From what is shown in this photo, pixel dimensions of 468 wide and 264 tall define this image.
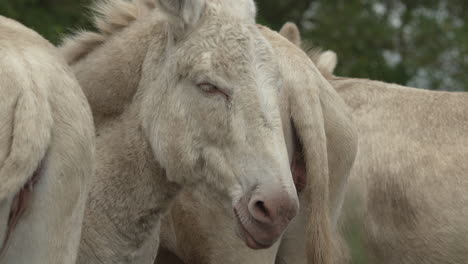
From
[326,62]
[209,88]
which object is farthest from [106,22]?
[326,62]

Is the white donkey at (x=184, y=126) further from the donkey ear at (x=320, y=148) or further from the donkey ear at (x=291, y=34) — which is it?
the donkey ear at (x=291, y=34)

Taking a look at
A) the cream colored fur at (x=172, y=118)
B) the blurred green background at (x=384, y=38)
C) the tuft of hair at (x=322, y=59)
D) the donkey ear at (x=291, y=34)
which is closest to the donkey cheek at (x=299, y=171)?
the cream colored fur at (x=172, y=118)

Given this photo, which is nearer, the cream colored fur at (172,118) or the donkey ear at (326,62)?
the cream colored fur at (172,118)

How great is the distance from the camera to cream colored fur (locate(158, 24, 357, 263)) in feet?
16.7

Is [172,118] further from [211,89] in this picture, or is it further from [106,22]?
[106,22]

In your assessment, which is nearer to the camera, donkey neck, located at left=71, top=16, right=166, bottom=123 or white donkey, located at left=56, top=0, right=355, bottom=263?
white donkey, located at left=56, top=0, right=355, bottom=263

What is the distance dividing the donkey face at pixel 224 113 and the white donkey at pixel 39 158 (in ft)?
2.53

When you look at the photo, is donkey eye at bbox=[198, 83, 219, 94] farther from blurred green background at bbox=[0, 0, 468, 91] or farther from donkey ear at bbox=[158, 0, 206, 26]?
blurred green background at bbox=[0, 0, 468, 91]

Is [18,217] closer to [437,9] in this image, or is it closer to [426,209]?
[426,209]

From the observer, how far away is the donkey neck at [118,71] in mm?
4859

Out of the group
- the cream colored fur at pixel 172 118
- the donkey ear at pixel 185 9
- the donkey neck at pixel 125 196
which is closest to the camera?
the cream colored fur at pixel 172 118

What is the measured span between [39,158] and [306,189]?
1968mm

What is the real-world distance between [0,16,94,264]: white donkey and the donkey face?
77cm

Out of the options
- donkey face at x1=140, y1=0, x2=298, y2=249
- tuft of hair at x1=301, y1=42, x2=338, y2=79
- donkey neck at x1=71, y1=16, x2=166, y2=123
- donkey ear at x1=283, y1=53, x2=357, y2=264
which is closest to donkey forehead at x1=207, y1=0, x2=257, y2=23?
donkey face at x1=140, y1=0, x2=298, y2=249
